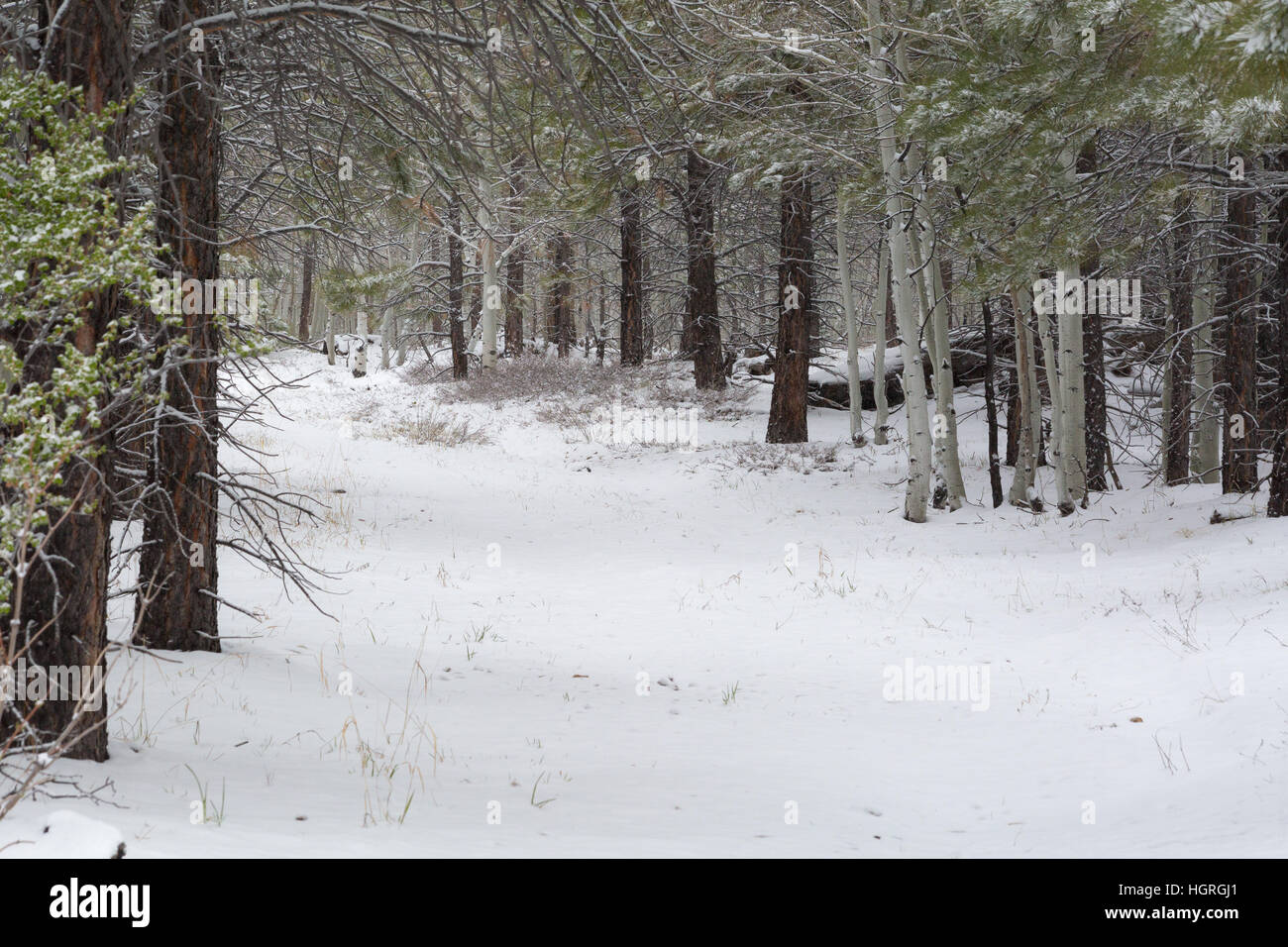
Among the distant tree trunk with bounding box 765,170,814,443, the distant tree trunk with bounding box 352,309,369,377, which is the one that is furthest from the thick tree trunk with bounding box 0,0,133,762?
the distant tree trunk with bounding box 352,309,369,377

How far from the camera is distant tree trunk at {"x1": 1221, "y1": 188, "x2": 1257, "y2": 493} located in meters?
10.3

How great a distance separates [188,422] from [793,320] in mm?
11502

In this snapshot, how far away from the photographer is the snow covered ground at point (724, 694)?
3797 mm

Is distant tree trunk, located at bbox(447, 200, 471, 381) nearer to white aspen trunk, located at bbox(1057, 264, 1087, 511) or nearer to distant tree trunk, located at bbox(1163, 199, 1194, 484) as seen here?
white aspen trunk, located at bbox(1057, 264, 1087, 511)

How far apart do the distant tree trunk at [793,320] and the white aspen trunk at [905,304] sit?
310 centimetres

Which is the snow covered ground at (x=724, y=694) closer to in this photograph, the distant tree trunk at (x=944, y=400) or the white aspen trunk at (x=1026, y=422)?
the distant tree trunk at (x=944, y=400)

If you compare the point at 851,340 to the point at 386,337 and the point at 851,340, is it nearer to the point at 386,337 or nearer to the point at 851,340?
the point at 851,340

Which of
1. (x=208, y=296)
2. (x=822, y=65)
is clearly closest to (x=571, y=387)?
(x=822, y=65)

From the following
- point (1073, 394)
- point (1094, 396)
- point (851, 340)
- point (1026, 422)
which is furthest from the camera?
point (851, 340)

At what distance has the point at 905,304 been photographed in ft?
37.7

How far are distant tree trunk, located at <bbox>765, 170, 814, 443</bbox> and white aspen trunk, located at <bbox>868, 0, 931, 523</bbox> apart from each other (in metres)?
3.10

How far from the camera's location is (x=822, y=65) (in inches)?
480

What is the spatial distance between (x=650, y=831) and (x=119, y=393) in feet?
8.55

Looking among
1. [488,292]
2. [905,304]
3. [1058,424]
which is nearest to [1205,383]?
[1058,424]
